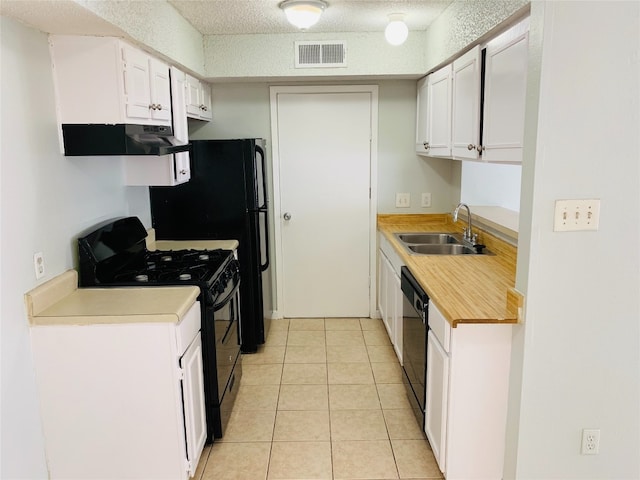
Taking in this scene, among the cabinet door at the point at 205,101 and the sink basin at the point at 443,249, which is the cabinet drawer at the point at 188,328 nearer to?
the sink basin at the point at 443,249

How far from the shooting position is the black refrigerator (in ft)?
11.8

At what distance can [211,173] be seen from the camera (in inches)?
142

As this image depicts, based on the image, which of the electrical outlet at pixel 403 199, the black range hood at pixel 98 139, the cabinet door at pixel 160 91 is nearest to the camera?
the black range hood at pixel 98 139

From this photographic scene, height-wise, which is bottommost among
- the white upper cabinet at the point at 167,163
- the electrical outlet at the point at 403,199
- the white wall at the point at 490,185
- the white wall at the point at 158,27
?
the electrical outlet at the point at 403,199

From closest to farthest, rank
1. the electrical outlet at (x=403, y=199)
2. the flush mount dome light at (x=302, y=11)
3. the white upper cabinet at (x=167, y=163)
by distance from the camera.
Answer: the flush mount dome light at (x=302, y=11) → the white upper cabinet at (x=167, y=163) → the electrical outlet at (x=403, y=199)

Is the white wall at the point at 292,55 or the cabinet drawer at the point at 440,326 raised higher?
the white wall at the point at 292,55

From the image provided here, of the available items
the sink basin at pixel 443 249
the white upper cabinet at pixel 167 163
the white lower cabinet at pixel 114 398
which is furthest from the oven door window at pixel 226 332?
the sink basin at pixel 443 249

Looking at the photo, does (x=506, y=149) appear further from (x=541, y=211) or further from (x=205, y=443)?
(x=205, y=443)

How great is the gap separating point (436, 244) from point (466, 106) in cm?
111

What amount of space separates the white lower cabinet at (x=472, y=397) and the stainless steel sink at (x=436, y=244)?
113 cm

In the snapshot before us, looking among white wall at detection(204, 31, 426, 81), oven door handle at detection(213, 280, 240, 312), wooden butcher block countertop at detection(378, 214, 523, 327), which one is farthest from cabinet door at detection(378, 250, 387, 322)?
white wall at detection(204, 31, 426, 81)

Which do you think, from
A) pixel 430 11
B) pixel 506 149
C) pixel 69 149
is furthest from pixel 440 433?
pixel 430 11

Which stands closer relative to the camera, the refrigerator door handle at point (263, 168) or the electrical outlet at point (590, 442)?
the electrical outlet at point (590, 442)

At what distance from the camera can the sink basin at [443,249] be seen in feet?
11.4
